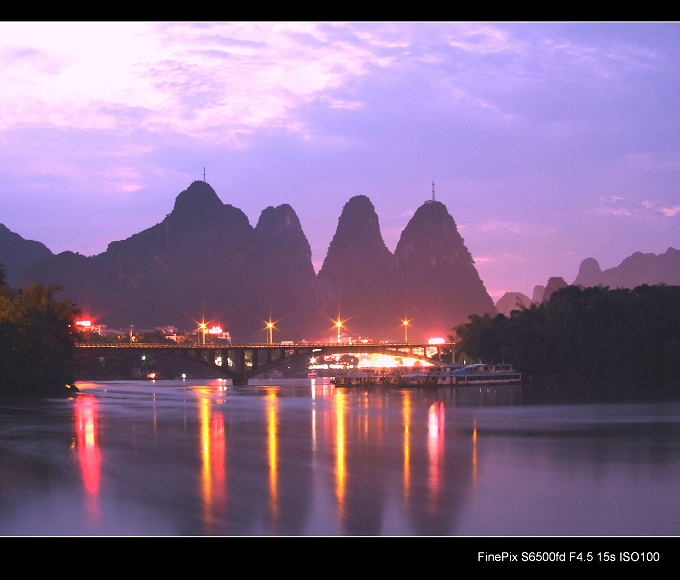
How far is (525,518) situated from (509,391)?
55.1 meters

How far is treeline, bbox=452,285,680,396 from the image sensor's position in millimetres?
72188

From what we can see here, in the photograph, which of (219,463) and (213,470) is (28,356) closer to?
A: (219,463)

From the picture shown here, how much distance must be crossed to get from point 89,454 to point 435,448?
12400 millimetres

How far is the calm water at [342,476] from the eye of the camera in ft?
58.8

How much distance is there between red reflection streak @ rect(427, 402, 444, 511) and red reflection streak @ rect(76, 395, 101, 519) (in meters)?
8.50

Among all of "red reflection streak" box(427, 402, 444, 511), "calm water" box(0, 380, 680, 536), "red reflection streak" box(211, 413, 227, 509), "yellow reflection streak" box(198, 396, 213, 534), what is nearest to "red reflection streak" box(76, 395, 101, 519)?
"calm water" box(0, 380, 680, 536)

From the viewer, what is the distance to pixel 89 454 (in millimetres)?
28438
